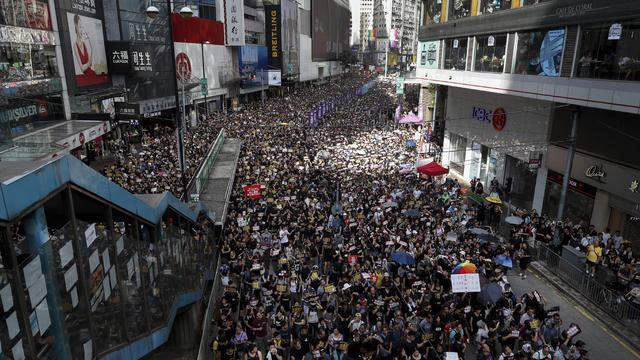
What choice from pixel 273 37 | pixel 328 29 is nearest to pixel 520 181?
pixel 273 37

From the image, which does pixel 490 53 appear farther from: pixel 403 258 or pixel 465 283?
pixel 465 283

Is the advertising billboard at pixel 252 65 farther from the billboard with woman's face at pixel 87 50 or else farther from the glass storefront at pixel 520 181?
the glass storefront at pixel 520 181

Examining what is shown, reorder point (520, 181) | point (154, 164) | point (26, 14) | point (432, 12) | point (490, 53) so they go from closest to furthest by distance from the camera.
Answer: point (26, 14)
point (154, 164)
point (520, 181)
point (490, 53)
point (432, 12)

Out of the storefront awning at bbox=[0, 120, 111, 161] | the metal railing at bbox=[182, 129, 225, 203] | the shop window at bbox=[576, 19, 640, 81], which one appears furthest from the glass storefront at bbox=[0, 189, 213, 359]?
the shop window at bbox=[576, 19, 640, 81]

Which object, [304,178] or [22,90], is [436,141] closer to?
[304,178]

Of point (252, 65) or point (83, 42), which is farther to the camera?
point (252, 65)

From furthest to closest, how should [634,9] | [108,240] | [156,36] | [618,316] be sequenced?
[156,36] → [634,9] → [618,316] → [108,240]

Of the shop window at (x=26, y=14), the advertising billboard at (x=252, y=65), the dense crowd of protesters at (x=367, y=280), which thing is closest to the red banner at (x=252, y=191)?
the dense crowd of protesters at (x=367, y=280)

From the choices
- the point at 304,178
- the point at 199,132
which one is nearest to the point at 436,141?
→ the point at 304,178
